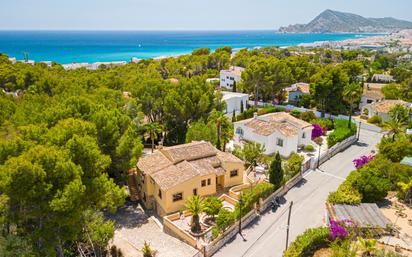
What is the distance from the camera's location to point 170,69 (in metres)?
83.0

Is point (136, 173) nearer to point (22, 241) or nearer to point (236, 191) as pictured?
point (236, 191)

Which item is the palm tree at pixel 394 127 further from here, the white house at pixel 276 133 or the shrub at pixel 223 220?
the shrub at pixel 223 220

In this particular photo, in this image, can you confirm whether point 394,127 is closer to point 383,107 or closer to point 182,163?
point 383,107

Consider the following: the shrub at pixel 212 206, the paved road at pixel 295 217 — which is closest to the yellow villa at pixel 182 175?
the shrub at pixel 212 206

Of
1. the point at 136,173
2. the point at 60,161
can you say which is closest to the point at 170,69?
the point at 136,173

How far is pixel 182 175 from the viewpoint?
27.2 m

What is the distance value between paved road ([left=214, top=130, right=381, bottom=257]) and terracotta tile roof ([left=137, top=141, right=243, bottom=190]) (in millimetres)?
6214

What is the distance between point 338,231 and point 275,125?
64.2ft

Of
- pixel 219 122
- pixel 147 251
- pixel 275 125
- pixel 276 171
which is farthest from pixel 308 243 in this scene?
pixel 275 125

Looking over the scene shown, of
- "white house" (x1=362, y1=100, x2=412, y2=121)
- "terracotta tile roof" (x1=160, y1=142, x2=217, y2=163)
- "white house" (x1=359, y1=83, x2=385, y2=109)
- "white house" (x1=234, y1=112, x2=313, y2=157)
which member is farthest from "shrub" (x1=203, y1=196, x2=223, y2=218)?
"white house" (x1=359, y1=83, x2=385, y2=109)

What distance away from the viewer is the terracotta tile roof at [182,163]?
2706 cm

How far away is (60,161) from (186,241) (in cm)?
1090

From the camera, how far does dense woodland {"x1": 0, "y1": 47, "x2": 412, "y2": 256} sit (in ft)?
55.9

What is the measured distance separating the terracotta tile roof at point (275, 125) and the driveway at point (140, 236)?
712 inches
